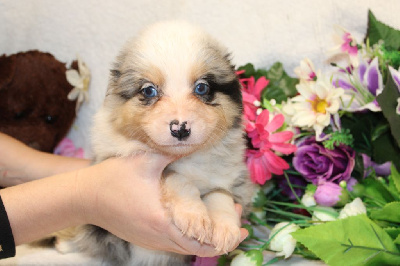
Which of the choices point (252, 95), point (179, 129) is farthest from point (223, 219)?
point (252, 95)

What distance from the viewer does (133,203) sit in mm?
1635

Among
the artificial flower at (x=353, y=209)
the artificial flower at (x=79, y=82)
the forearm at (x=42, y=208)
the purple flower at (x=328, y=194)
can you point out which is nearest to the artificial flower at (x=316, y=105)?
→ the purple flower at (x=328, y=194)

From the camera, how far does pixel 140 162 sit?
1.66 m

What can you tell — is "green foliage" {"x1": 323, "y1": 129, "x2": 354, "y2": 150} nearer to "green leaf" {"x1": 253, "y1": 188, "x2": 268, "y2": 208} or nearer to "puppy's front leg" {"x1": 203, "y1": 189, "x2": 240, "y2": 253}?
"green leaf" {"x1": 253, "y1": 188, "x2": 268, "y2": 208}

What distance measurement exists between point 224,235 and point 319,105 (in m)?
0.77

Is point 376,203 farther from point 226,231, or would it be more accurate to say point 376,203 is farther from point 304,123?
point 226,231

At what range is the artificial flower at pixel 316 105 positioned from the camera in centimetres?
191

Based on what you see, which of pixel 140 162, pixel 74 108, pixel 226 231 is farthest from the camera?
pixel 74 108

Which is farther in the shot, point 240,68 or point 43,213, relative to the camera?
point 240,68

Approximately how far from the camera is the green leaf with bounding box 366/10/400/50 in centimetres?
202

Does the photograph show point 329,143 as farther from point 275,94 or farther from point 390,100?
point 275,94

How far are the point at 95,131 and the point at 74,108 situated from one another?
86 centimetres

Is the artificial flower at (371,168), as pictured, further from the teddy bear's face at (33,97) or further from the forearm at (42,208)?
the teddy bear's face at (33,97)

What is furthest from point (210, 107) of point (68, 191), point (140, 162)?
point (68, 191)
